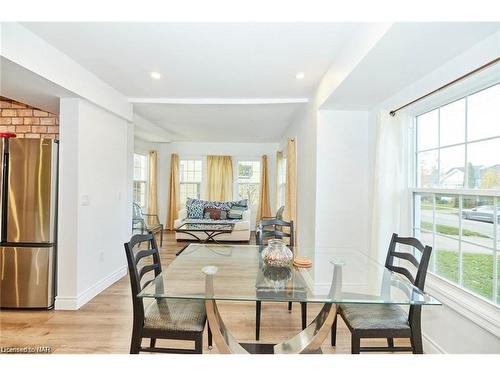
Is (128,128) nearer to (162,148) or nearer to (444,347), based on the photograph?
(162,148)

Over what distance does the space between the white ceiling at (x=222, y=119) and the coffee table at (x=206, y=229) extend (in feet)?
6.56

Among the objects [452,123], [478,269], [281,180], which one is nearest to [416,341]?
[478,269]

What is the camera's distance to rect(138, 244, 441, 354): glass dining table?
137 cm

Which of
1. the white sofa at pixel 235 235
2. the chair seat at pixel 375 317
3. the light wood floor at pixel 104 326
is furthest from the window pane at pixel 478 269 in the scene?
the white sofa at pixel 235 235

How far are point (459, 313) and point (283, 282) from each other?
1.16 metres

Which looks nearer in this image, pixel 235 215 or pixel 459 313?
pixel 459 313

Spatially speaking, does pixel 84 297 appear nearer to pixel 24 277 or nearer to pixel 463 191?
pixel 24 277

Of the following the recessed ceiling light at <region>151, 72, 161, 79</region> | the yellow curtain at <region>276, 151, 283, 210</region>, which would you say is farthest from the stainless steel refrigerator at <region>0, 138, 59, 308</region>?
the yellow curtain at <region>276, 151, 283, 210</region>

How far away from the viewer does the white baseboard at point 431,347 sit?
1861 mm

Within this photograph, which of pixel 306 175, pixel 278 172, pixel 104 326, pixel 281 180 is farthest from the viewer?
pixel 278 172

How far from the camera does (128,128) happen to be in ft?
13.0

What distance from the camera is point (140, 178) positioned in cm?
678
